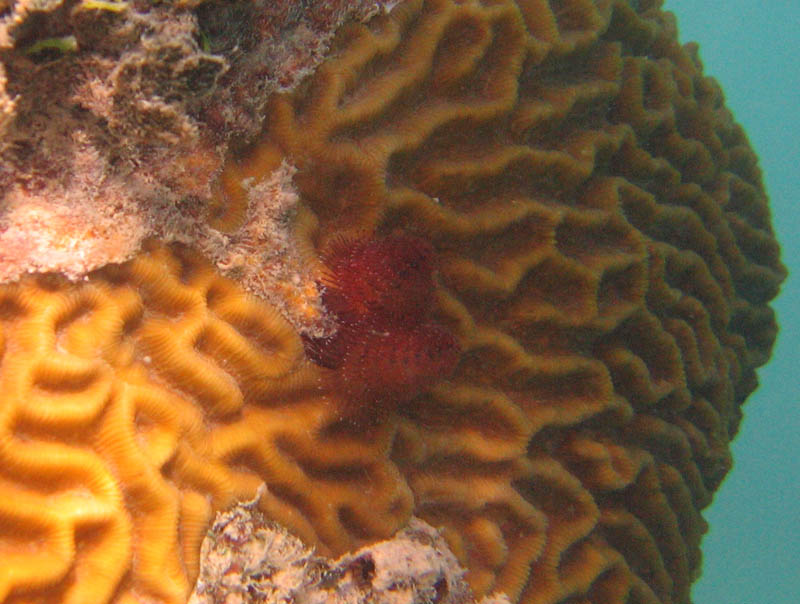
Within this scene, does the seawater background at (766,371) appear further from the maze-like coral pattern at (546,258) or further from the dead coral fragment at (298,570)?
the dead coral fragment at (298,570)

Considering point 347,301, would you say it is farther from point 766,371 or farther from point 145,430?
point 766,371

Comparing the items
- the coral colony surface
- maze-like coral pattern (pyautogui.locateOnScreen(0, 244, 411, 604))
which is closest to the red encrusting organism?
the coral colony surface

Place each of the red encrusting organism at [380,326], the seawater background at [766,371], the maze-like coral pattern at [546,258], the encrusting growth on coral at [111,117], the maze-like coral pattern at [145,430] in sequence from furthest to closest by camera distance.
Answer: the seawater background at [766,371] → the maze-like coral pattern at [546,258] → the red encrusting organism at [380,326] → the maze-like coral pattern at [145,430] → the encrusting growth on coral at [111,117]

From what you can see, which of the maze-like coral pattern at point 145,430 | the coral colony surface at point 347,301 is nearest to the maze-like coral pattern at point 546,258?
the coral colony surface at point 347,301

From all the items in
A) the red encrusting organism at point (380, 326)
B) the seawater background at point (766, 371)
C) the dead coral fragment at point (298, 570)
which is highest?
the seawater background at point (766, 371)

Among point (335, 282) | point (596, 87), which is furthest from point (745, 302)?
point (335, 282)

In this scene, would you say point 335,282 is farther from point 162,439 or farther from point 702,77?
point 702,77

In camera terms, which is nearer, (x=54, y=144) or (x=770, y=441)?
(x=54, y=144)
